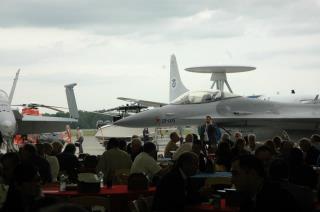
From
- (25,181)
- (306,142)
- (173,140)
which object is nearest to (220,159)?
(306,142)

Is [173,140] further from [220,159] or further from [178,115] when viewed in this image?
[178,115]

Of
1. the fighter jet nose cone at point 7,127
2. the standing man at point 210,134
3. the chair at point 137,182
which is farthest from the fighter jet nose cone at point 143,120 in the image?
the chair at point 137,182

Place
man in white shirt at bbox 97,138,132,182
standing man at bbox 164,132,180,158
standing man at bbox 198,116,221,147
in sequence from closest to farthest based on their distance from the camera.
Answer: man in white shirt at bbox 97,138,132,182, standing man at bbox 164,132,180,158, standing man at bbox 198,116,221,147

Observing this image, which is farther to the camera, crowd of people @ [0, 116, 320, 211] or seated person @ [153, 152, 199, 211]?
seated person @ [153, 152, 199, 211]

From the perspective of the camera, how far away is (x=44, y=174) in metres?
9.52

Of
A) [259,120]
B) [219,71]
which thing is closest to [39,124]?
[259,120]

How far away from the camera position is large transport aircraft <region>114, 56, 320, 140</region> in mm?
22922

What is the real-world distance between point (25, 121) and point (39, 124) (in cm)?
115

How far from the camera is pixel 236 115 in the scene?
75.5 ft

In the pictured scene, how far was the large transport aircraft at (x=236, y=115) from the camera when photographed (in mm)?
22922

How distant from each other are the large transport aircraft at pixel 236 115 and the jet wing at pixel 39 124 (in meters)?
10.9

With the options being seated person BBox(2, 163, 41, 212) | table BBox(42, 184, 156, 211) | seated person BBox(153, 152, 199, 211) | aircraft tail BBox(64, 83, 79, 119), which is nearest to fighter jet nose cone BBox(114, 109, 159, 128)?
table BBox(42, 184, 156, 211)

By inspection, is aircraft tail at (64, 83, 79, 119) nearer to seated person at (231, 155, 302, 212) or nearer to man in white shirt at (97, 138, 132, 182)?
man in white shirt at (97, 138, 132, 182)

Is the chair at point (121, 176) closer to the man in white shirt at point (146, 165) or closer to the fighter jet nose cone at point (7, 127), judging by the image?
the man in white shirt at point (146, 165)
